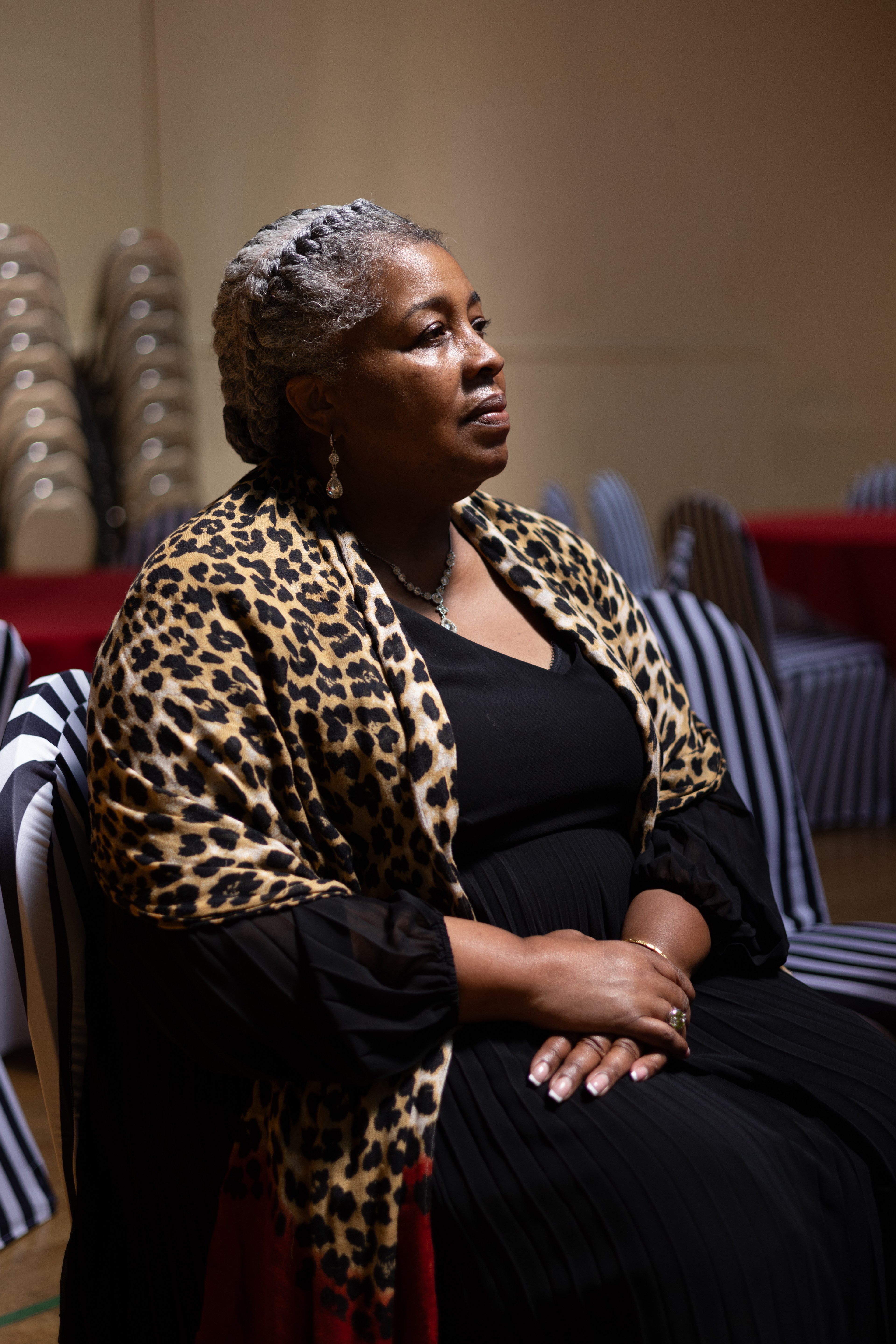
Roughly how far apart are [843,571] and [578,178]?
327cm

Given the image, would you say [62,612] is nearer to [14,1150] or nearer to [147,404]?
[14,1150]

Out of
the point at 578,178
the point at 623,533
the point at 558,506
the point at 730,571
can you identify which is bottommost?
the point at 623,533

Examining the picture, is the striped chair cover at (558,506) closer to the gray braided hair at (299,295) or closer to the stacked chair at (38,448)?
the stacked chair at (38,448)

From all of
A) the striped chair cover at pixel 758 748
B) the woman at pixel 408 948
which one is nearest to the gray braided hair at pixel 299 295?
the woman at pixel 408 948

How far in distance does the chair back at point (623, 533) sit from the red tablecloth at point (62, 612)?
188cm

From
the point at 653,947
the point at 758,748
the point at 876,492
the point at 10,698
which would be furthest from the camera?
the point at 876,492

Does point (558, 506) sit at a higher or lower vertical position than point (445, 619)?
lower

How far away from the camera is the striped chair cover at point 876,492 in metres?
6.04

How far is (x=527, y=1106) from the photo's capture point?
3.79ft

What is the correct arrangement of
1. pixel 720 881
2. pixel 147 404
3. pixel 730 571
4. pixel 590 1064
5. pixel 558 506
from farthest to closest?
pixel 558 506, pixel 147 404, pixel 730 571, pixel 720 881, pixel 590 1064

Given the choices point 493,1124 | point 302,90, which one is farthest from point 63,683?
point 302,90

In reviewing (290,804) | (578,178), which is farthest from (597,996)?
(578,178)

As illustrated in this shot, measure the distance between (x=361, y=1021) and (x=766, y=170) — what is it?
272 inches

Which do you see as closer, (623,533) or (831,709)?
(831,709)
